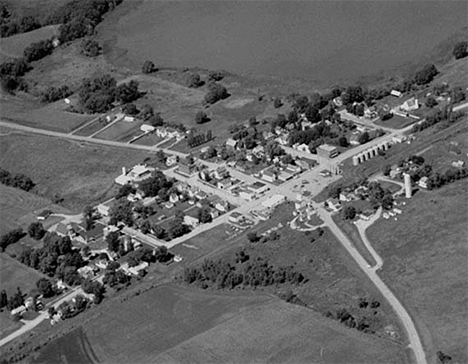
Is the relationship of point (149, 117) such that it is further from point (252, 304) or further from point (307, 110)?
point (252, 304)

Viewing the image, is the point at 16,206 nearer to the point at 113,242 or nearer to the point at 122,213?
the point at 122,213

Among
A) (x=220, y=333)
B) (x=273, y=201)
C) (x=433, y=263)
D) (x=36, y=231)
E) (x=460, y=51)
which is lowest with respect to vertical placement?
(x=220, y=333)

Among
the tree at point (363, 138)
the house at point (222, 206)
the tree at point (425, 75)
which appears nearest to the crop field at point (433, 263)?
the tree at point (363, 138)

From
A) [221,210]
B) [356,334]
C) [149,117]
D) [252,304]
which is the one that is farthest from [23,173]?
[356,334]

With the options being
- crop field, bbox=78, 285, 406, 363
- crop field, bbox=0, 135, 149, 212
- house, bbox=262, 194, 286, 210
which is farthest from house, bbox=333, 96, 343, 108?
crop field, bbox=78, 285, 406, 363

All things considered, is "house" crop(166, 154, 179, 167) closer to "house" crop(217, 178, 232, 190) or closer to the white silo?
"house" crop(217, 178, 232, 190)

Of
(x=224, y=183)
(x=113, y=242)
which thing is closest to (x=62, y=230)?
(x=113, y=242)

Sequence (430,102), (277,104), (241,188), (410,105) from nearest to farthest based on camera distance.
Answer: (241,188)
(430,102)
(410,105)
(277,104)
